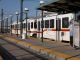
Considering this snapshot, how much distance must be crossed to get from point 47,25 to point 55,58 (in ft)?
61.1

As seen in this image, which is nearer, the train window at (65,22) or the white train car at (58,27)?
the white train car at (58,27)

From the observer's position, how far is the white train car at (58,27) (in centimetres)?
2907

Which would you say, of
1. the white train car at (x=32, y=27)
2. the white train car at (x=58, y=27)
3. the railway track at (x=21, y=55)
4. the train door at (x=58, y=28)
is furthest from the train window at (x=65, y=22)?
the white train car at (x=32, y=27)

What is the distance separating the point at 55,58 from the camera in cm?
1792

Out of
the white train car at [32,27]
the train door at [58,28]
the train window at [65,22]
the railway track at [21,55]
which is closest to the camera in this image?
the railway track at [21,55]

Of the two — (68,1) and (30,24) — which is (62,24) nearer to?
(68,1)

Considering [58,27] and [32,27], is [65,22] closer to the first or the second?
[58,27]

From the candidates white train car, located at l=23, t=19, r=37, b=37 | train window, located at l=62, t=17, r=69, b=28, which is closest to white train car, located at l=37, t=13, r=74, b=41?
train window, located at l=62, t=17, r=69, b=28

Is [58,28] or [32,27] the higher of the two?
[58,28]

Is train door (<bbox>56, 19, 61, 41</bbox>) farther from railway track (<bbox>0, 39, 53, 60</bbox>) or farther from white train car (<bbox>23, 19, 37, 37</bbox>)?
white train car (<bbox>23, 19, 37, 37</bbox>)

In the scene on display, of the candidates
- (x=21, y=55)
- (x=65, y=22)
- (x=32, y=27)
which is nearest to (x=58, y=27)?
(x=65, y=22)

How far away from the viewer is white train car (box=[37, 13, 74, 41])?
95.4 ft

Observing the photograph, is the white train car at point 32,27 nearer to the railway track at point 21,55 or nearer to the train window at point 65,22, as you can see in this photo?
the train window at point 65,22

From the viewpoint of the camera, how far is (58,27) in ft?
105
